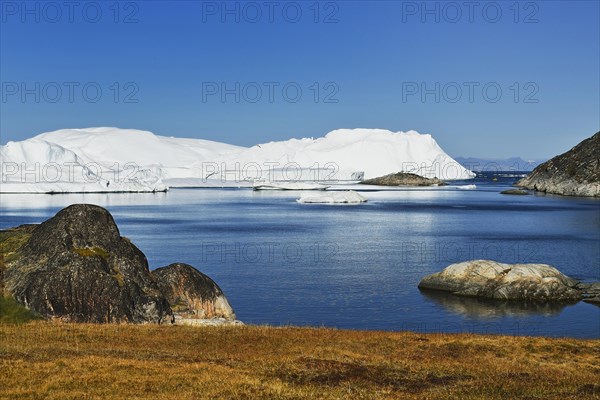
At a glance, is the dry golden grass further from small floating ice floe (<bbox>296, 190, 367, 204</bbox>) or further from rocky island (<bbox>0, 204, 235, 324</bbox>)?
small floating ice floe (<bbox>296, 190, 367, 204</bbox>)

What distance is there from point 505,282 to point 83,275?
80.1 feet

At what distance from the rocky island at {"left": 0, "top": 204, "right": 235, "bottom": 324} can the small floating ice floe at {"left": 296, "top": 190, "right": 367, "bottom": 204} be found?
103730 millimetres

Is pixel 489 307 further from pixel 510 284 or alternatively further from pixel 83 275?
pixel 83 275

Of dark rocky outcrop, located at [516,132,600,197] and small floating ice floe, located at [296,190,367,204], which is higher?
dark rocky outcrop, located at [516,132,600,197]

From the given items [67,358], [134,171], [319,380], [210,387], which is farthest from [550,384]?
[134,171]

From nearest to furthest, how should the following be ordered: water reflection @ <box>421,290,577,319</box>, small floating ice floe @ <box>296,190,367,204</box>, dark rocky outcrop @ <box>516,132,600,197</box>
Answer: water reflection @ <box>421,290,577,319</box> < small floating ice floe @ <box>296,190,367,204</box> < dark rocky outcrop @ <box>516,132,600,197</box>

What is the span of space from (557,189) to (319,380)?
171 meters

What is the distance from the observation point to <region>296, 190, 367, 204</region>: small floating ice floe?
132250 mm

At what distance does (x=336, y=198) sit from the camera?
133750 millimetres

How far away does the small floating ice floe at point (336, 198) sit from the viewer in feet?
434

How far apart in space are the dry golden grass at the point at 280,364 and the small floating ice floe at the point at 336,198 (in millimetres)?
109091

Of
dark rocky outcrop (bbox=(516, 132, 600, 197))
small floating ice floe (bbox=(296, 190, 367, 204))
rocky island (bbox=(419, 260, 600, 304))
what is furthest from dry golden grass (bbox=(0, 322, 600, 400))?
dark rocky outcrop (bbox=(516, 132, 600, 197))

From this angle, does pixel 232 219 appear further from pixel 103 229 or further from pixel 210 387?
pixel 210 387

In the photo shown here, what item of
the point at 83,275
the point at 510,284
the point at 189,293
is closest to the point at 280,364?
the point at 83,275
